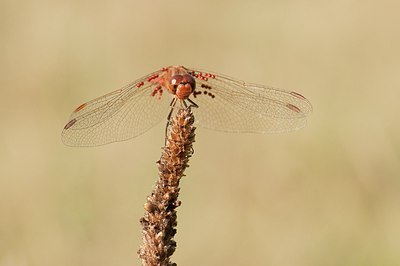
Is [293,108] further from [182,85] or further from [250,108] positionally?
[182,85]

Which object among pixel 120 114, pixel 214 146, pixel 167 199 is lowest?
pixel 167 199

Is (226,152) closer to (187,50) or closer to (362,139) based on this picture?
(362,139)

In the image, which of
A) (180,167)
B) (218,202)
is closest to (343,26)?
(218,202)

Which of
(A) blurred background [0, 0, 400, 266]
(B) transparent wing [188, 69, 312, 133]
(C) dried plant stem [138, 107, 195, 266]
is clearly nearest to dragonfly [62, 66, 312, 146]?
(B) transparent wing [188, 69, 312, 133]

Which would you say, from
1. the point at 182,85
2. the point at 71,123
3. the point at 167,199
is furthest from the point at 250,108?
the point at 167,199

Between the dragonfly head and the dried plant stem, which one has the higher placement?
the dragonfly head

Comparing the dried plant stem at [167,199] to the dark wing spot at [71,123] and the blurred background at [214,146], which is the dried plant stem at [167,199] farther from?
the blurred background at [214,146]

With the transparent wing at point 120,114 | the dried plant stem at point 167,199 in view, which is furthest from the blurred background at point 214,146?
the dried plant stem at point 167,199

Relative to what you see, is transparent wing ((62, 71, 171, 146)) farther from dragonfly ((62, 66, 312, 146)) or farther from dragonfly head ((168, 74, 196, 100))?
dragonfly head ((168, 74, 196, 100))
